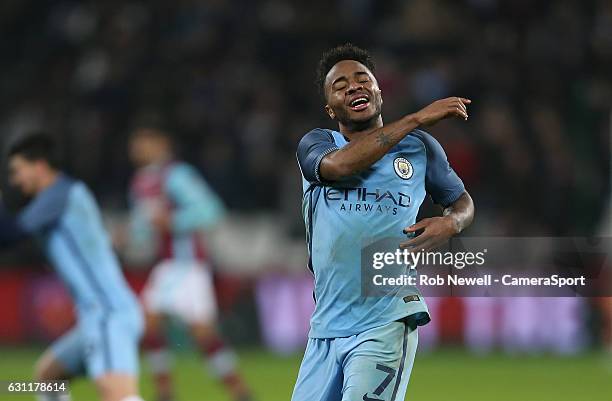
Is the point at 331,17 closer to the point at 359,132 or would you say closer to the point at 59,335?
the point at 59,335

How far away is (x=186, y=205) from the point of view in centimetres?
Answer: 1039

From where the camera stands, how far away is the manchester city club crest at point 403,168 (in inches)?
190

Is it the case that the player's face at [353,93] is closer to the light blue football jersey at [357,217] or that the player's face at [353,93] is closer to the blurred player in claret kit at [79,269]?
the light blue football jersey at [357,217]

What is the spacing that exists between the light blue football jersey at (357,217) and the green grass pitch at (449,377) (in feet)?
14.6

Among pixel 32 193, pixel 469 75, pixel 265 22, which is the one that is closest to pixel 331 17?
pixel 265 22

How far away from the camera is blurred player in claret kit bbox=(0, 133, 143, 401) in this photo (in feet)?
22.0

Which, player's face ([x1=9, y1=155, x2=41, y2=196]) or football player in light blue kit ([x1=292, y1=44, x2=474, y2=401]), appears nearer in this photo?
football player in light blue kit ([x1=292, y1=44, x2=474, y2=401])

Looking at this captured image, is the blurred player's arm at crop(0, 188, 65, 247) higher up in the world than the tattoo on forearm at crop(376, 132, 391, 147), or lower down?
higher up

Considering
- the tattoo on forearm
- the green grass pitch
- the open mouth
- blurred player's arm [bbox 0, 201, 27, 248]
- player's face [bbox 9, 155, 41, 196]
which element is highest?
player's face [bbox 9, 155, 41, 196]

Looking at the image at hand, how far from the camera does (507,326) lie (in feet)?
42.9

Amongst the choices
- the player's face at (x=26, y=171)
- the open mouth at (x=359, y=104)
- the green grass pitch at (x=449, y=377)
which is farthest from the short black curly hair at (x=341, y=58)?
the green grass pitch at (x=449, y=377)

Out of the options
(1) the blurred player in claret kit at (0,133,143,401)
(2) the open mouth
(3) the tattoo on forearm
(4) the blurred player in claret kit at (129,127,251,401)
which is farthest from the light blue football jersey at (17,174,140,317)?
(4) the blurred player in claret kit at (129,127,251,401)

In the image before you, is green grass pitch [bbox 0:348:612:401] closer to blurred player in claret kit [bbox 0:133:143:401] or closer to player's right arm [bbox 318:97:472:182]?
blurred player in claret kit [bbox 0:133:143:401]

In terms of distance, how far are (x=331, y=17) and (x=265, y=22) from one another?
0.95 meters
